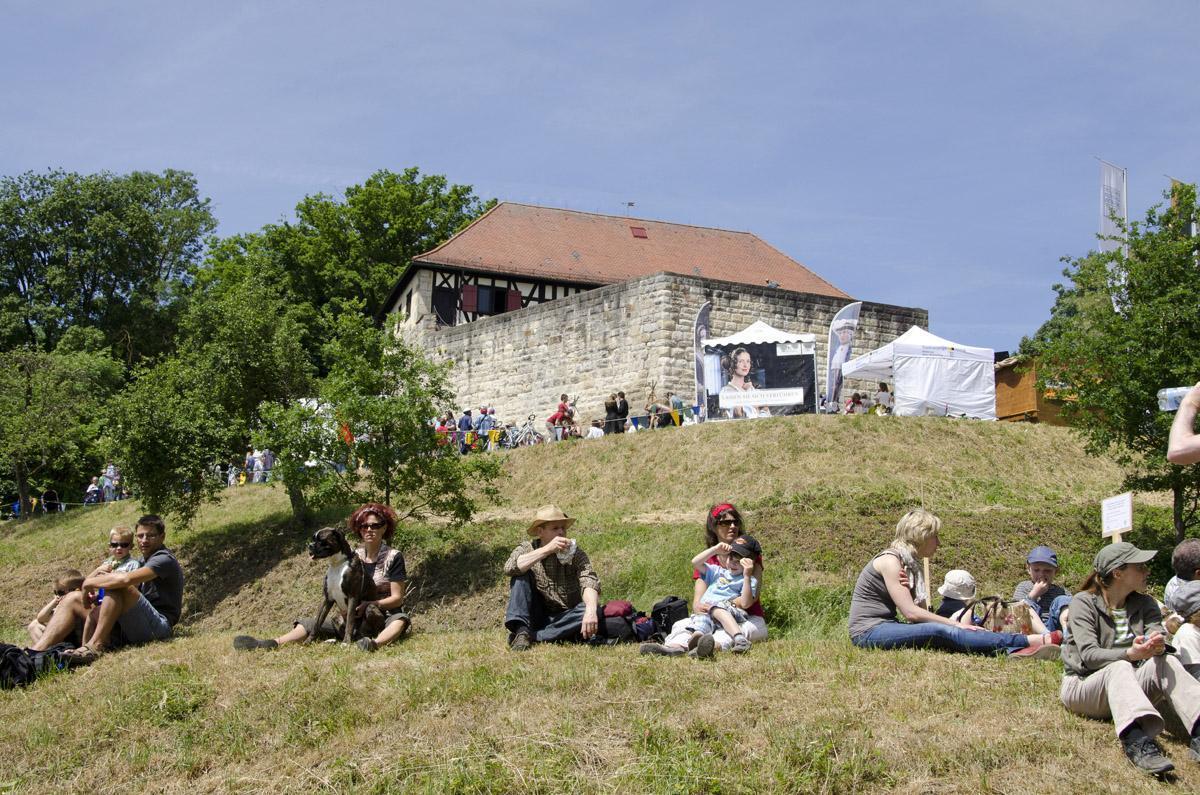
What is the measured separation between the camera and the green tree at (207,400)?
1845 cm

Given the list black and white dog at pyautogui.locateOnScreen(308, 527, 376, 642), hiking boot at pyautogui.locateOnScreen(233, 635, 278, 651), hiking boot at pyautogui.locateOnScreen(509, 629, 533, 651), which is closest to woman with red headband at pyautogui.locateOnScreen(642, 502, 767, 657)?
hiking boot at pyautogui.locateOnScreen(509, 629, 533, 651)

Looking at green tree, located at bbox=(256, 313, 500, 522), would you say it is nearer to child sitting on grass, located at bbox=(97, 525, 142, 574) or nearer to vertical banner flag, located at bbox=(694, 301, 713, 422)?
child sitting on grass, located at bbox=(97, 525, 142, 574)

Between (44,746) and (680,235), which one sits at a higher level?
(680,235)

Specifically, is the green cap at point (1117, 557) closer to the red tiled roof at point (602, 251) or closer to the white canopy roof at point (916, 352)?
the white canopy roof at point (916, 352)

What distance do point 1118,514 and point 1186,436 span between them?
4494 mm

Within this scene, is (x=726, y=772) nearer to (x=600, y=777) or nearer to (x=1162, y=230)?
(x=600, y=777)

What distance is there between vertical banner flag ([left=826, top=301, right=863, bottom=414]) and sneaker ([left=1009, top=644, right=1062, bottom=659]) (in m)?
16.5

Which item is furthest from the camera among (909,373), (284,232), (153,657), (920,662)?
(284,232)

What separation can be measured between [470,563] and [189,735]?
925 centimetres

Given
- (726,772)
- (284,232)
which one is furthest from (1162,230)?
(284,232)

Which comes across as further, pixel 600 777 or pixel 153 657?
pixel 153 657

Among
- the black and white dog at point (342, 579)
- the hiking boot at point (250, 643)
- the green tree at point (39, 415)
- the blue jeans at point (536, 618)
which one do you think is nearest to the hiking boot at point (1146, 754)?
the blue jeans at point (536, 618)

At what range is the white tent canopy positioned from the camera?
75.5 feet

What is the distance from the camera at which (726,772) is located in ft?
17.6
